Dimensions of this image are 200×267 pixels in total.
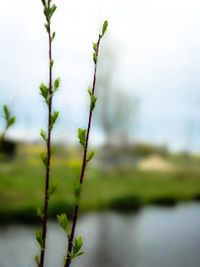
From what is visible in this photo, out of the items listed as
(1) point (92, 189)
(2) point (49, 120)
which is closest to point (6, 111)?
(2) point (49, 120)

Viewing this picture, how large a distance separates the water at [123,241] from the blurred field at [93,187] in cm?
103

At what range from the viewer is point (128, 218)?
16.1 meters

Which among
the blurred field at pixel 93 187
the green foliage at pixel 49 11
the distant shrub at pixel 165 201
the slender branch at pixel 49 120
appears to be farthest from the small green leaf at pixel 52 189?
the distant shrub at pixel 165 201

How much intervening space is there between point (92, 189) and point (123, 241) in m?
6.62

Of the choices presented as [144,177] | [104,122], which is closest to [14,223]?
[144,177]

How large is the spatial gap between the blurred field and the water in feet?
3.38

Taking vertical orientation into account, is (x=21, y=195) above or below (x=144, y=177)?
above

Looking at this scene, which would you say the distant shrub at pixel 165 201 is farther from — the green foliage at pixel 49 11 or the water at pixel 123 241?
the green foliage at pixel 49 11

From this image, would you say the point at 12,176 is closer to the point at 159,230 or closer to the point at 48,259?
the point at 159,230

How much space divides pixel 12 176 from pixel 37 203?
14.4 feet

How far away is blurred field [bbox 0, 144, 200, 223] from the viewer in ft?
49.7

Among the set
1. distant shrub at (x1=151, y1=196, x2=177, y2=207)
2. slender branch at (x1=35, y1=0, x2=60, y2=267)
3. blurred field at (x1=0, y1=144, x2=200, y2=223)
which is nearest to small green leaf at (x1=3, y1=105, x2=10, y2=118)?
slender branch at (x1=35, y1=0, x2=60, y2=267)

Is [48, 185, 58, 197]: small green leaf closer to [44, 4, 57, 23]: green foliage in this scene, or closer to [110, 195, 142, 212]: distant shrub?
[44, 4, 57, 23]: green foliage

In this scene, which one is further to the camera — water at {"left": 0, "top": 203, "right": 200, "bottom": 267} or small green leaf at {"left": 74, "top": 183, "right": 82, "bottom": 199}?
water at {"left": 0, "top": 203, "right": 200, "bottom": 267}
